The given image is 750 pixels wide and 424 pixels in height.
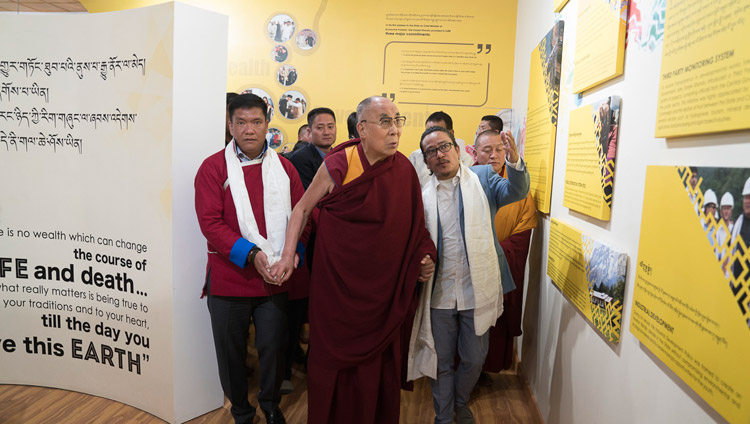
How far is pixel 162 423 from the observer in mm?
2514

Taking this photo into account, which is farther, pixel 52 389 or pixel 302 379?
pixel 302 379

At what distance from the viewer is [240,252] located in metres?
2.19

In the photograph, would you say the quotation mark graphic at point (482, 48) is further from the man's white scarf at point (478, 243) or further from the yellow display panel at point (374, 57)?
the man's white scarf at point (478, 243)

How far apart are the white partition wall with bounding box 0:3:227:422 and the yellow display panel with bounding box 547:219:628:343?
190cm

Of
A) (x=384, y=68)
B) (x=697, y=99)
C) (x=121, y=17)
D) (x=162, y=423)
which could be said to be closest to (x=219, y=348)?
(x=162, y=423)

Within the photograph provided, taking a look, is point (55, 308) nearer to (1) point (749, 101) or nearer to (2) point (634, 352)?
(2) point (634, 352)

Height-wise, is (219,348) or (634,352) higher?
(634,352)

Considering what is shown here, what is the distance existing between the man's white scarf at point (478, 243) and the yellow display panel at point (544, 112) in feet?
1.95

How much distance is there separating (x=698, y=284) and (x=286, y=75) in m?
4.62

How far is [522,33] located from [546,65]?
158 centimetres

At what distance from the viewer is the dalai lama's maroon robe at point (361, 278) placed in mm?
2148

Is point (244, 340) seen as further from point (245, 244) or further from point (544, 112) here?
point (544, 112)

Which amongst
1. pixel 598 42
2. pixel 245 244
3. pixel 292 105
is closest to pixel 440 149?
pixel 598 42

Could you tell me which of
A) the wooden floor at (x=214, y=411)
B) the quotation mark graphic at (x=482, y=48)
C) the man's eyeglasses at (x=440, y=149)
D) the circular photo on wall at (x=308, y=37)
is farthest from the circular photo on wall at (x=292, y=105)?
the man's eyeglasses at (x=440, y=149)
